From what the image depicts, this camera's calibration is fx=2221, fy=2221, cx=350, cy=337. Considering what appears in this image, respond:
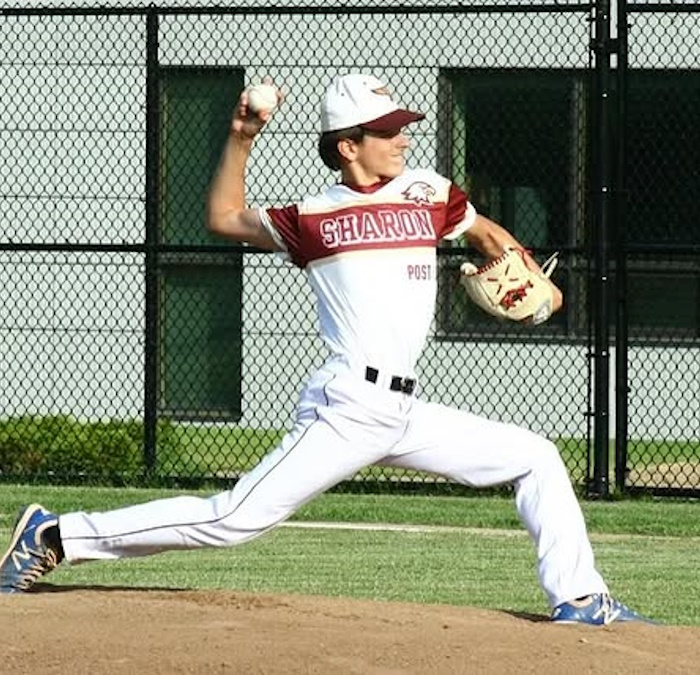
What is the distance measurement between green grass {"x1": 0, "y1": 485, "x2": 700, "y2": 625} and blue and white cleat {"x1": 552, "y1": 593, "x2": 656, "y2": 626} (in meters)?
1.69

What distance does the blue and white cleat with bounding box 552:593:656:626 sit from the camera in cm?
730

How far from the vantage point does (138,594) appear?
761 cm

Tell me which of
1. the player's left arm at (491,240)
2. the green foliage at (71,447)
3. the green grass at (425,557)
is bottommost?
the green grass at (425,557)

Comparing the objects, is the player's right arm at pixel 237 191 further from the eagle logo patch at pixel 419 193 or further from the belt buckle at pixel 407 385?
the belt buckle at pixel 407 385

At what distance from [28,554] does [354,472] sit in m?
1.19

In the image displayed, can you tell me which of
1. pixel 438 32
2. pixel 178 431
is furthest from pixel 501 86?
pixel 178 431

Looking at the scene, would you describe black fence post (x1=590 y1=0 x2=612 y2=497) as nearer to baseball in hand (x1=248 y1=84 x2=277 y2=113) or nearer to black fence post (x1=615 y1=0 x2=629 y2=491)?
black fence post (x1=615 y1=0 x2=629 y2=491)

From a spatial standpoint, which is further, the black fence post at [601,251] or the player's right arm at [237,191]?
the black fence post at [601,251]

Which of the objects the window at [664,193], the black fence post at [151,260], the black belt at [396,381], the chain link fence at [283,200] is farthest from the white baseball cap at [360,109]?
the window at [664,193]

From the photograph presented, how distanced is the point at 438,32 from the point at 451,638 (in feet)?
37.1

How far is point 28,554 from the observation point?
301 inches

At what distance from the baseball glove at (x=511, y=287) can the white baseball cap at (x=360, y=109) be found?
0.60 m

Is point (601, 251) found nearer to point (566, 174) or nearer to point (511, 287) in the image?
point (566, 174)

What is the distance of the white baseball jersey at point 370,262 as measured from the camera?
7273 millimetres
